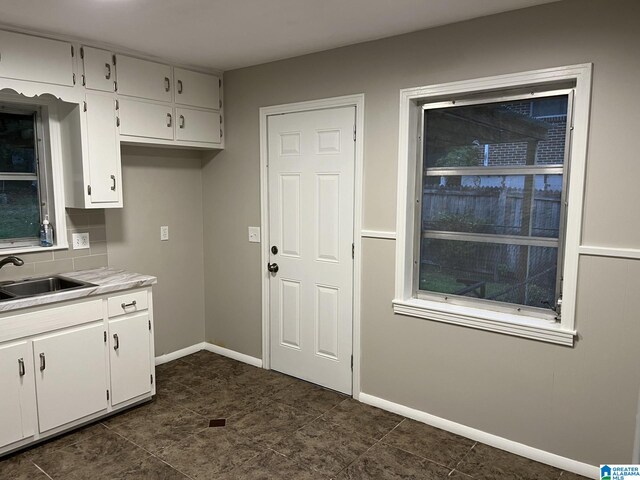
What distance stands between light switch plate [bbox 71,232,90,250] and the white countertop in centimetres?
18

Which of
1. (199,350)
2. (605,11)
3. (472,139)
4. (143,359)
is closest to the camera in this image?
(605,11)

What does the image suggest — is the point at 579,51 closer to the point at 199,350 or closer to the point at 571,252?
the point at 571,252

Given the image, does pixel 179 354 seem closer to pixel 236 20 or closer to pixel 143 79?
pixel 143 79

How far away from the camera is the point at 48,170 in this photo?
3.18m

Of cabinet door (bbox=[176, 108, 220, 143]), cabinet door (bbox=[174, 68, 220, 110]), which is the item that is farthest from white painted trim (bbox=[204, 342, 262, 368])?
cabinet door (bbox=[174, 68, 220, 110])

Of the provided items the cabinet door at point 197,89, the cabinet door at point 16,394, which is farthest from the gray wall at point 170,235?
the cabinet door at point 16,394

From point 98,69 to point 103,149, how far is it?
521 mm

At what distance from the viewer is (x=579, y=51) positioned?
2.31 meters

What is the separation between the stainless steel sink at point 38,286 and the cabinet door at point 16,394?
0.41 metres

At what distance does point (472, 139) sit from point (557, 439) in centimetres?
174

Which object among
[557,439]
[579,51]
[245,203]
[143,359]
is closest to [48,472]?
[143,359]

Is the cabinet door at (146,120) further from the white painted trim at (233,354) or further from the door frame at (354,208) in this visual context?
the white painted trim at (233,354)

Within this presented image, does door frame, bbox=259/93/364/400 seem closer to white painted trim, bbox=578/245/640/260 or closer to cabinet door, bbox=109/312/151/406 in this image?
cabinet door, bbox=109/312/151/406

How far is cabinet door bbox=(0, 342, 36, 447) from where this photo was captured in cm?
249
